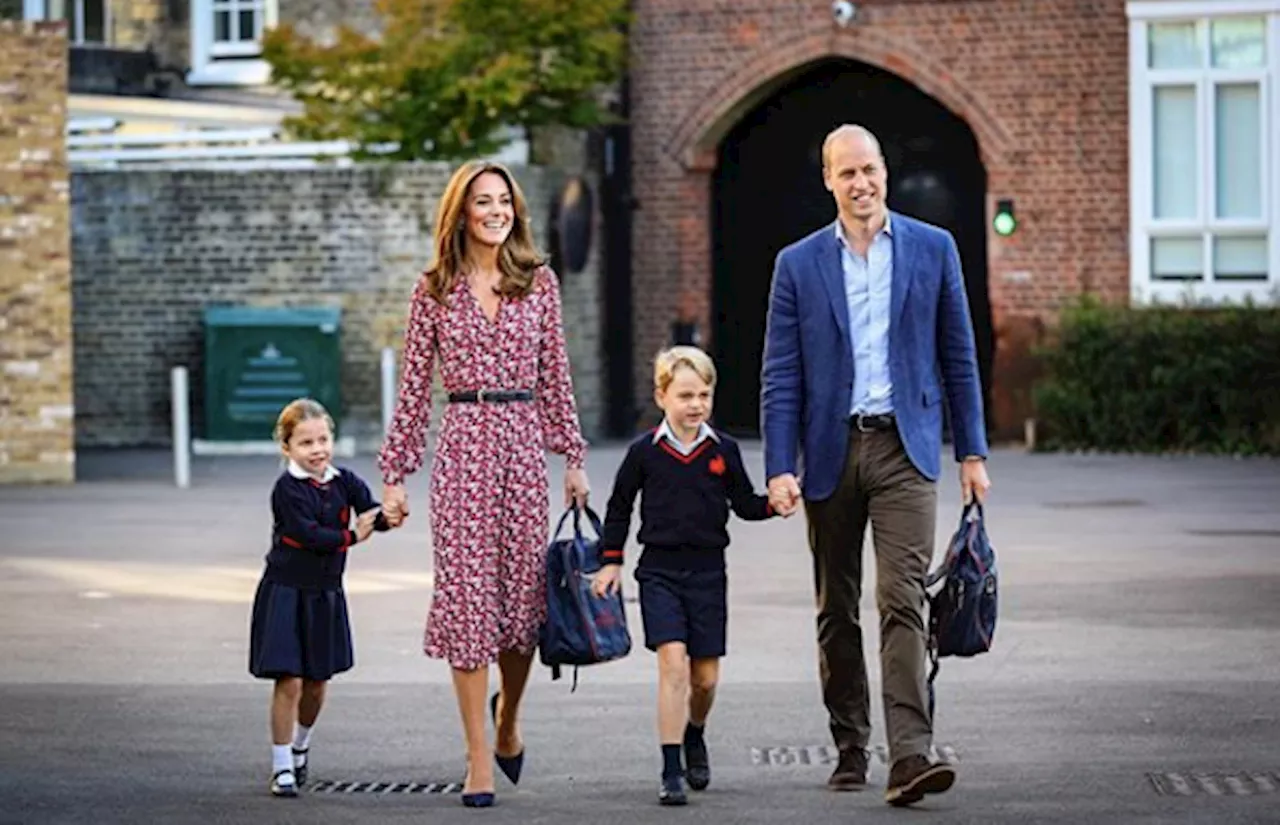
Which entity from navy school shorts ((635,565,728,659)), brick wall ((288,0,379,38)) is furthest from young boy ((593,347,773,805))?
brick wall ((288,0,379,38))

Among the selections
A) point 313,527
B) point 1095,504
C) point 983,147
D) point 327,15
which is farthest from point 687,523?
point 327,15

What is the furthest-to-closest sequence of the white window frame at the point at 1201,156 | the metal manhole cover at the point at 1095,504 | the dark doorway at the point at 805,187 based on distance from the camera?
1. the dark doorway at the point at 805,187
2. the white window frame at the point at 1201,156
3. the metal manhole cover at the point at 1095,504

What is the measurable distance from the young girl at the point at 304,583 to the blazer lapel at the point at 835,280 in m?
1.56

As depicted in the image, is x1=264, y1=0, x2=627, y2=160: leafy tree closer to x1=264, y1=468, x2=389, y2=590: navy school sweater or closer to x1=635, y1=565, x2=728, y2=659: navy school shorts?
x1=264, y1=468, x2=389, y2=590: navy school sweater

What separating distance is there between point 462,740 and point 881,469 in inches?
88.5

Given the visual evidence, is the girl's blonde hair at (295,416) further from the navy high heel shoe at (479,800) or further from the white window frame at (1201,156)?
the white window frame at (1201,156)

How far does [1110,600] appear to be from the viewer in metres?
15.7

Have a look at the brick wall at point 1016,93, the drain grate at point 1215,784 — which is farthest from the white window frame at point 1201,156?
the drain grate at point 1215,784

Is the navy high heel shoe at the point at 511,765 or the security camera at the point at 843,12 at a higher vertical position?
the security camera at the point at 843,12

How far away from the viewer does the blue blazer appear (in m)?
9.90

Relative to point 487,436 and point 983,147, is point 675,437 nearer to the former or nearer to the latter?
point 487,436

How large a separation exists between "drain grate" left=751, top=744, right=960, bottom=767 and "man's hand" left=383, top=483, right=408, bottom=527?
58.1 inches

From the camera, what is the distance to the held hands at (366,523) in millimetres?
10242

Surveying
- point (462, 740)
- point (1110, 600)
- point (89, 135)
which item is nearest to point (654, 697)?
point (462, 740)
